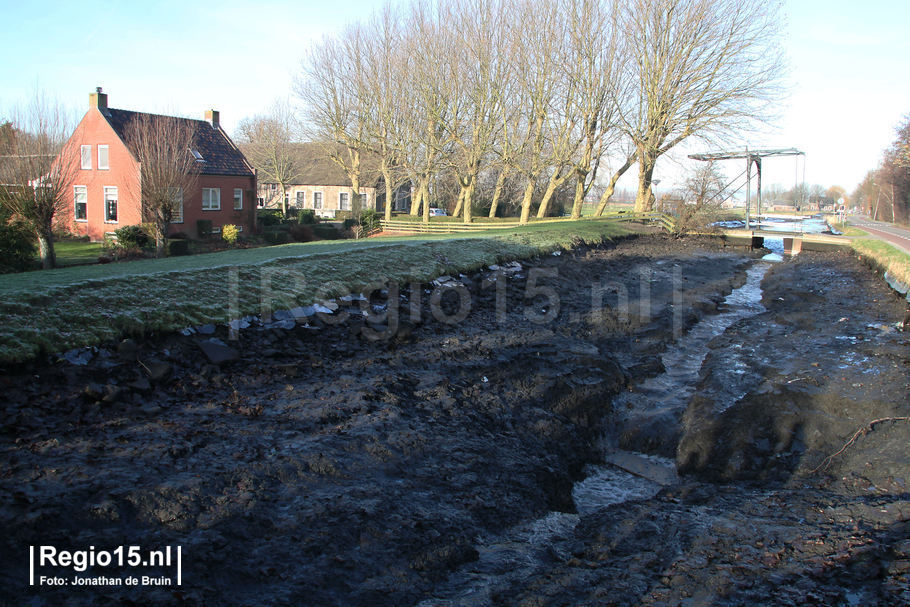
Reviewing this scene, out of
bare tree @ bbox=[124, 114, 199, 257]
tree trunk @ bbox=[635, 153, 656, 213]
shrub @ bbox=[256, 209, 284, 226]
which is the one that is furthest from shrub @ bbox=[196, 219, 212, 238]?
tree trunk @ bbox=[635, 153, 656, 213]

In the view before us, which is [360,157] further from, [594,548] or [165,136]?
[594,548]

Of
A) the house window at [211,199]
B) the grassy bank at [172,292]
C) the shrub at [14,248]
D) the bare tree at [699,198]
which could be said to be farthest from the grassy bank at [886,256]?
the house window at [211,199]

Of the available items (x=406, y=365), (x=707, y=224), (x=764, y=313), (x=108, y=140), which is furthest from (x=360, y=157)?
(x=406, y=365)

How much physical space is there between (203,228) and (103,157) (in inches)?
243

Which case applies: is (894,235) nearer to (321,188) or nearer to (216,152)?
(216,152)

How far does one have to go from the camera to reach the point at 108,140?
1265 inches

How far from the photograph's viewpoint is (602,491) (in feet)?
19.7

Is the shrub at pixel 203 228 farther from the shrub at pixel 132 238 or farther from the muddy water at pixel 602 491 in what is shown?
the muddy water at pixel 602 491

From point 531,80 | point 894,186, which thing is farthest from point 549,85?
point 894,186

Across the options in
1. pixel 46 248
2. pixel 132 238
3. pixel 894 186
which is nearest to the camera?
pixel 46 248

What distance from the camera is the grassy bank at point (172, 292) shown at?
21.6 feet

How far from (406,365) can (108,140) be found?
31320 mm

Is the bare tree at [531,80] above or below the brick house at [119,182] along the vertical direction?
above

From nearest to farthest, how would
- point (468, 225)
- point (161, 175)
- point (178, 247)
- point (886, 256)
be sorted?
point (886, 256) < point (161, 175) < point (468, 225) < point (178, 247)
